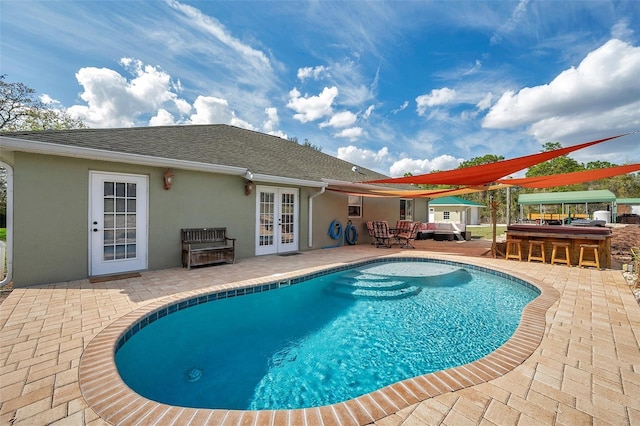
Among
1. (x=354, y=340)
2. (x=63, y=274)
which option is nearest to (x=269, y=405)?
(x=354, y=340)

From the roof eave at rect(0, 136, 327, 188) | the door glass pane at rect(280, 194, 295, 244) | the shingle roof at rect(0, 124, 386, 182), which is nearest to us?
the roof eave at rect(0, 136, 327, 188)

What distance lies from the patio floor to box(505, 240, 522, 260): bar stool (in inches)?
131

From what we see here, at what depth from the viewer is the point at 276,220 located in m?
9.84

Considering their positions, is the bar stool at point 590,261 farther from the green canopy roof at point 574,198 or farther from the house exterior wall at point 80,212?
the green canopy roof at point 574,198

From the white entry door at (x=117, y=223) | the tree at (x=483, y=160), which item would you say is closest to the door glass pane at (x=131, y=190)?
the white entry door at (x=117, y=223)

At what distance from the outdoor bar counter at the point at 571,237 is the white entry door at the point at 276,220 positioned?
26.1 feet

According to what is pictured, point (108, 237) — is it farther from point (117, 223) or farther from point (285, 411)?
point (285, 411)

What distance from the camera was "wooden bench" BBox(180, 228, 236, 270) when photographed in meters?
7.18

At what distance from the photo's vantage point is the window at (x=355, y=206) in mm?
13233

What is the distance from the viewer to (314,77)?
14102 millimetres

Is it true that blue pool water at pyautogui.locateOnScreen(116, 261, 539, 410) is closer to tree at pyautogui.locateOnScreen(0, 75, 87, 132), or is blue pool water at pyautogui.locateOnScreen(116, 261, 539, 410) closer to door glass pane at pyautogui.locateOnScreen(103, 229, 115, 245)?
door glass pane at pyautogui.locateOnScreen(103, 229, 115, 245)

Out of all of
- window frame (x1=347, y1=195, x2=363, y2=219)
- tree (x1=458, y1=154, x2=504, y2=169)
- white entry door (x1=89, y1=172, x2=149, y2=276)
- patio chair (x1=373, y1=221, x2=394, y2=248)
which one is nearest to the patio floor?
white entry door (x1=89, y1=172, x2=149, y2=276)

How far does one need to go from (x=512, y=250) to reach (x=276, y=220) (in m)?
8.65

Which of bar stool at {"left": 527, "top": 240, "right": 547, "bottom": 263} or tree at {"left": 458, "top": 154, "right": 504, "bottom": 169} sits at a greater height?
tree at {"left": 458, "top": 154, "right": 504, "bottom": 169}
